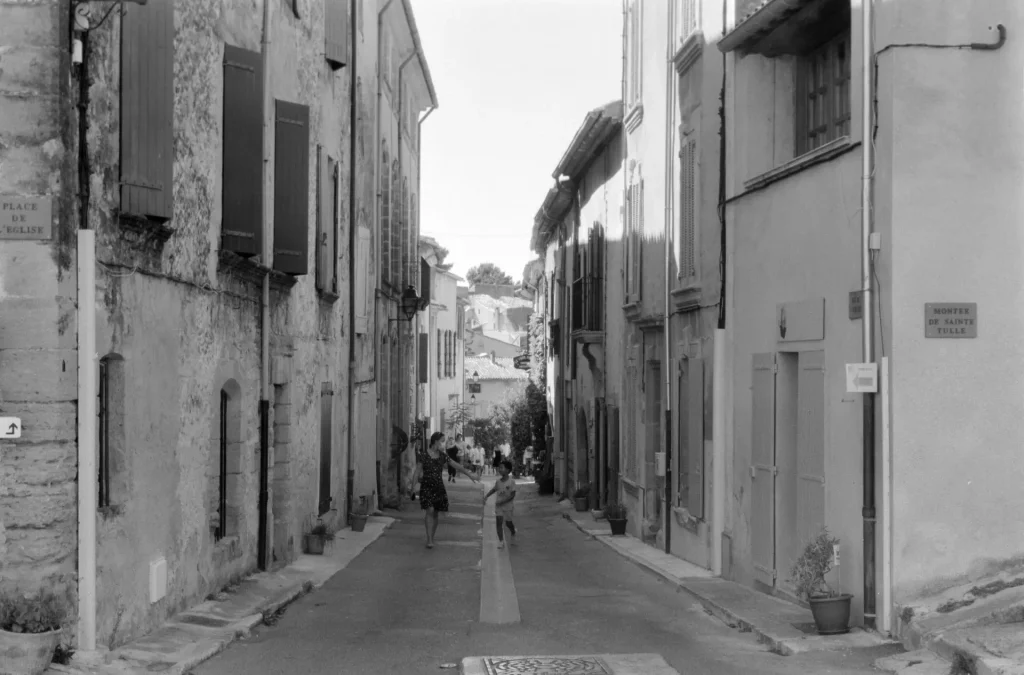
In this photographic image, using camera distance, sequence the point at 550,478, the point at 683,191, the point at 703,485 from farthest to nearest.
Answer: the point at 550,478
the point at 683,191
the point at 703,485

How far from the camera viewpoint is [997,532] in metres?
9.41

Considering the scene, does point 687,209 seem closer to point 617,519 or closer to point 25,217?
point 617,519

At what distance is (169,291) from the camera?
10.3 metres

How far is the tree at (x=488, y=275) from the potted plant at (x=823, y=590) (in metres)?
102

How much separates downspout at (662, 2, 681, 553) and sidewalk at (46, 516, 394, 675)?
4.35 metres

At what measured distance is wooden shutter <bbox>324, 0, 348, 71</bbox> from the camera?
1819 centimetres

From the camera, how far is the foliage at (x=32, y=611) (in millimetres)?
7723

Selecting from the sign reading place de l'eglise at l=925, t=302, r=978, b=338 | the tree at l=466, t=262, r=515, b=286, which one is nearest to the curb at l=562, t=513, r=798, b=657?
the sign reading place de l'eglise at l=925, t=302, r=978, b=338

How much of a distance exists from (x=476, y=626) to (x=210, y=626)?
2155mm

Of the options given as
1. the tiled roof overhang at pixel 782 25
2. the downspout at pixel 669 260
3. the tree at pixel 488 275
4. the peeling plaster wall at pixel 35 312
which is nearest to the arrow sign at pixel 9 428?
the peeling plaster wall at pixel 35 312

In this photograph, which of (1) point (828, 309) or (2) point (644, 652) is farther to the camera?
(1) point (828, 309)

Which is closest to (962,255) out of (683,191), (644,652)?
(644,652)

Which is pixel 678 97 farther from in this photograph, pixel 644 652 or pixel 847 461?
pixel 644 652

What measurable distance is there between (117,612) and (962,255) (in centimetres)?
641
